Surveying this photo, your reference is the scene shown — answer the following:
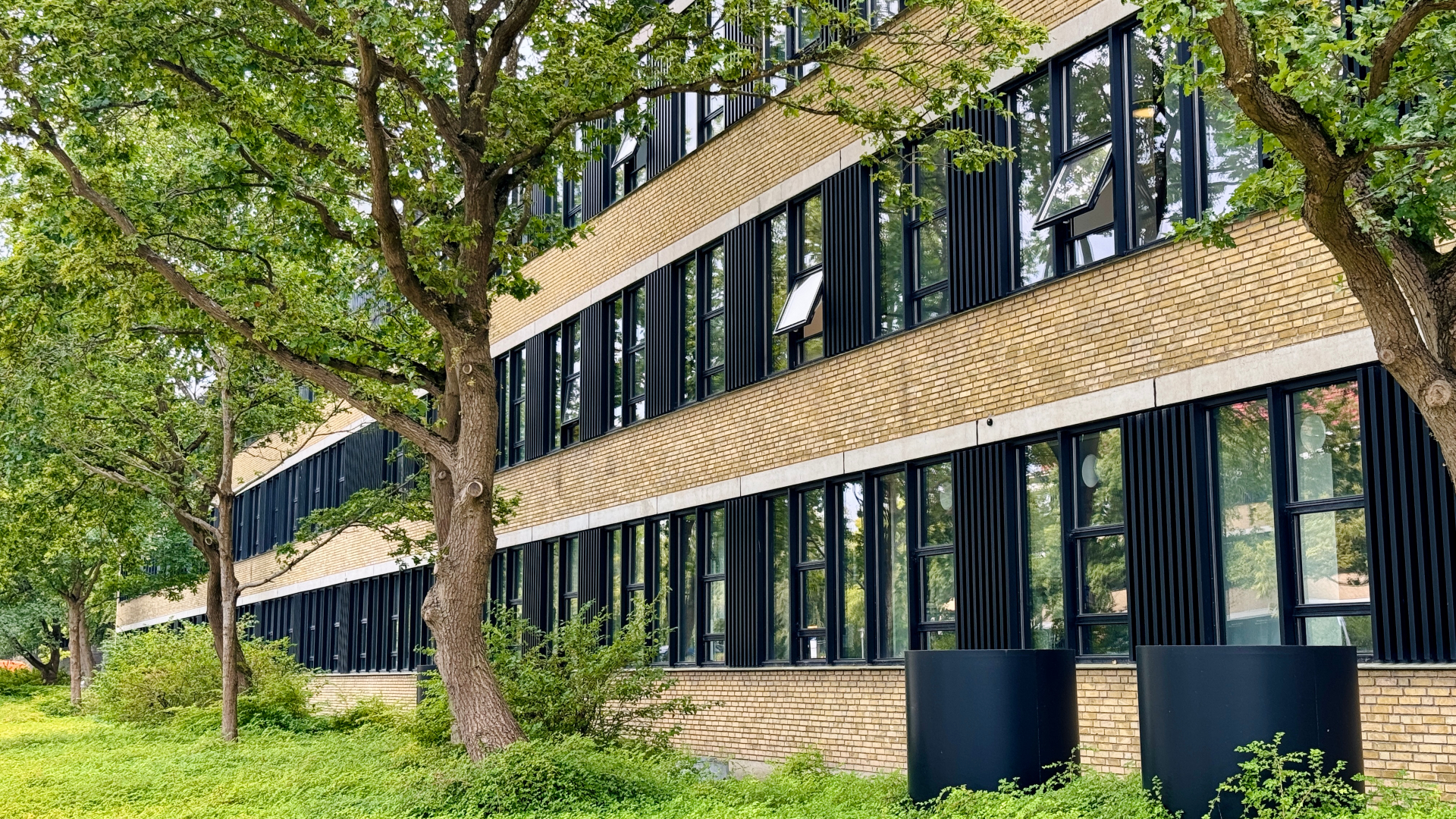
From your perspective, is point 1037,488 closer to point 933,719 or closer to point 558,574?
point 933,719

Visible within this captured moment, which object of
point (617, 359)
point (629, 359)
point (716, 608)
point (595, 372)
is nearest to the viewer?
point (716, 608)

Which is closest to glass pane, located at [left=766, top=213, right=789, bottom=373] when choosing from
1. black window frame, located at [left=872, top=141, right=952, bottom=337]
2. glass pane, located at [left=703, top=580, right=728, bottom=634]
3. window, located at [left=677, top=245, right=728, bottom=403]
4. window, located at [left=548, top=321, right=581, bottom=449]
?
window, located at [left=677, top=245, right=728, bottom=403]

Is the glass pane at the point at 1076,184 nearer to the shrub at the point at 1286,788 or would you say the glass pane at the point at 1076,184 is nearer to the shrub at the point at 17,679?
the shrub at the point at 1286,788

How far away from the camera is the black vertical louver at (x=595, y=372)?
987 inches

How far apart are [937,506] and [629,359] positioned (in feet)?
30.0

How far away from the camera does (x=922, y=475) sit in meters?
Result: 16.8

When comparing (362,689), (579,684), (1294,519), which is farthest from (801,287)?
(362,689)

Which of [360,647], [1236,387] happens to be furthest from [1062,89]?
[360,647]

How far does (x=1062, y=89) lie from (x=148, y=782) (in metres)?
13.2

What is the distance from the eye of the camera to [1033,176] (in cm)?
1536

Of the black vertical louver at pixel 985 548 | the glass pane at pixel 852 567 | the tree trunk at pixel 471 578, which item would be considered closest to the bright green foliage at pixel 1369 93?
the black vertical louver at pixel 985 548

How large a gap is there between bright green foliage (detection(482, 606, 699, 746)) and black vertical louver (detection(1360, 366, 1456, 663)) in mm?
8059

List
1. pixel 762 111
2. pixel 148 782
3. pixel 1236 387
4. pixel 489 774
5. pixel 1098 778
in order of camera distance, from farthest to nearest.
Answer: pixel 762 111, pixel 148 782, pixel 489 774, pixel 1236 387, pixel 1098 778

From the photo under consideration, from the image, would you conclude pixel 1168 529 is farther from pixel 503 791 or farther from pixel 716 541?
pixel 716 541
